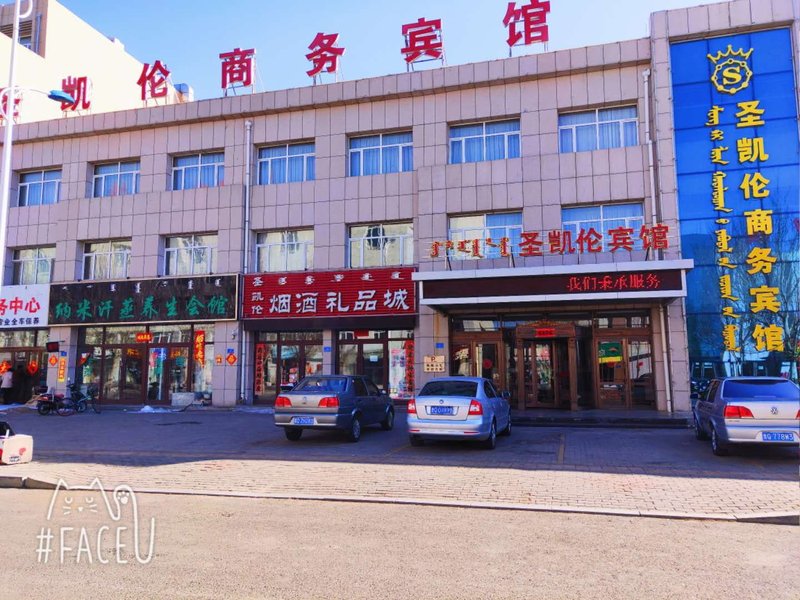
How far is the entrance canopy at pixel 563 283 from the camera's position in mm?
16547

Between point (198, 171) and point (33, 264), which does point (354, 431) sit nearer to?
point (198, 171)

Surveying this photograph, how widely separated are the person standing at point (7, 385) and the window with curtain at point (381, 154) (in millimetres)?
16062

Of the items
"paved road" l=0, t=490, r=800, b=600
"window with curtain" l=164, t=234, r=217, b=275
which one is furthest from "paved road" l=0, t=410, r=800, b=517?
"window with curtain" l=164, t=234, r=217, b=275

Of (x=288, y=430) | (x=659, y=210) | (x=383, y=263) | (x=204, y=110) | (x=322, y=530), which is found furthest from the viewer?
(x=204, y=110)

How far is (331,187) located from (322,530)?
1723cm

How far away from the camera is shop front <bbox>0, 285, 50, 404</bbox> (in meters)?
24.2

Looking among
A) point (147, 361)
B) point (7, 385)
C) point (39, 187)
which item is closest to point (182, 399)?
point (147, 361)

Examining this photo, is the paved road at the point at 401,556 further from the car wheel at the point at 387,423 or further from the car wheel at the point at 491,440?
the car wheel at the point at 387,423

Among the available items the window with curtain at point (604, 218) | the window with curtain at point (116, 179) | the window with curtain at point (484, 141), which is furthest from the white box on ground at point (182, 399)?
the window with curtain at point (604, 218)

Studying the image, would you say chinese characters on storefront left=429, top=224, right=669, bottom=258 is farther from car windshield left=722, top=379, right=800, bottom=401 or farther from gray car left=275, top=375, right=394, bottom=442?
car windshield left=722, top=379, right=800, bottom=401

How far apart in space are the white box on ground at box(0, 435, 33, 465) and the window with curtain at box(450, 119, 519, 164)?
15761mm

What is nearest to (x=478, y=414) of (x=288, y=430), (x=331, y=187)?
(x=288, y=430)

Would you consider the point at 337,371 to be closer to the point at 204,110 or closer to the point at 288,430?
the point at 288,430

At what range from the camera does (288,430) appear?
13.1 metres
